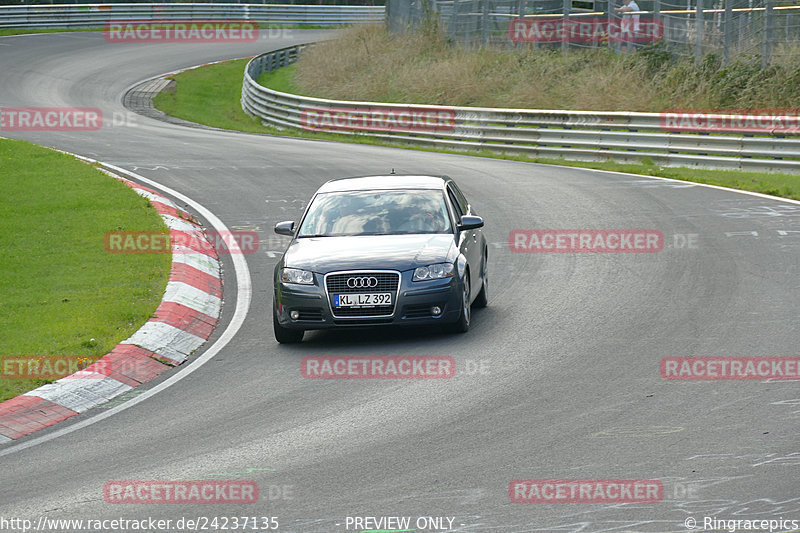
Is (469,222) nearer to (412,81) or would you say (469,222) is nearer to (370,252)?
(370,252)

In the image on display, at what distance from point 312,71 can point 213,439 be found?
35.3m

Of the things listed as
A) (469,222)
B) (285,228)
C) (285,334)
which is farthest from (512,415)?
(285,228)

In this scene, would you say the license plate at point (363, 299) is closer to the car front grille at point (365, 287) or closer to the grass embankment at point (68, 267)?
the car front grille at point (365, 287)

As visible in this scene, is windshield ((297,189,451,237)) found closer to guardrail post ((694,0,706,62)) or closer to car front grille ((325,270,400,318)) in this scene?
car front grille ((325,270,400,318))

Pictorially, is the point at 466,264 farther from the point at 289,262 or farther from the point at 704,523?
the point at 704,523

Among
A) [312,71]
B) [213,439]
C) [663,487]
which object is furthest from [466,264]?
[312,71]

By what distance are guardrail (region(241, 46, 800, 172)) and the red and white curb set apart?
38.1 feet

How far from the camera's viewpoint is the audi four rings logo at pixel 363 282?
1055 centimetres

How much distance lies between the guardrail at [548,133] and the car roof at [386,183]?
10.8m

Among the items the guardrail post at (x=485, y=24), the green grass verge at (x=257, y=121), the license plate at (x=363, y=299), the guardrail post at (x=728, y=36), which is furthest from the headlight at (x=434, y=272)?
the guardrail post at (x=485, y=24)

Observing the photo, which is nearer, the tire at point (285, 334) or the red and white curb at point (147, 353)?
the red and white curb at point (147, 353)

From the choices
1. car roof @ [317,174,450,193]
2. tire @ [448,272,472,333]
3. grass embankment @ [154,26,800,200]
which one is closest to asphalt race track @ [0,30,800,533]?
tire @ [448,272,472,333]

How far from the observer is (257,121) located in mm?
36312

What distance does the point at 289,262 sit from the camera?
1103 centimetres
